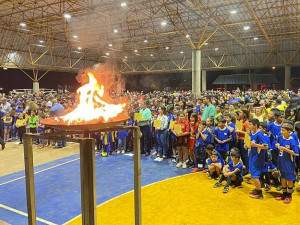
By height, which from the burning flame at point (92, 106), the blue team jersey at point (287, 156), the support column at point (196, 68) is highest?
the support column at point (196, 68)

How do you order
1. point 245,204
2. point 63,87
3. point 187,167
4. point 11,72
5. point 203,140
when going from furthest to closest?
1. point 63,87
2. point 11,72
3. point 187,167
4. point 203,140
5. point 245,204

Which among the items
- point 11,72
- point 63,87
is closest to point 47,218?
point 11,72

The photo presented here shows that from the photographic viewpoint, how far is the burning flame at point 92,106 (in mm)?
2947

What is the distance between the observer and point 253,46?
105 ft

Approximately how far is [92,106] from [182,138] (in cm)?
496

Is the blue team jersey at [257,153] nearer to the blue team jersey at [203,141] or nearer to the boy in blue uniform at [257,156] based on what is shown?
the boy in blue uniform at [257,156]

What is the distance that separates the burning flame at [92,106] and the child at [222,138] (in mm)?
3994

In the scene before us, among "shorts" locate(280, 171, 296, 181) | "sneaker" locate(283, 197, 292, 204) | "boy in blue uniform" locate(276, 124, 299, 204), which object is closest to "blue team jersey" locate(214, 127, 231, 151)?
"boy in blue uniform" locate(276, 124, 299, 204)

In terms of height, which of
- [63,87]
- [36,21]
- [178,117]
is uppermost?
[36,21]

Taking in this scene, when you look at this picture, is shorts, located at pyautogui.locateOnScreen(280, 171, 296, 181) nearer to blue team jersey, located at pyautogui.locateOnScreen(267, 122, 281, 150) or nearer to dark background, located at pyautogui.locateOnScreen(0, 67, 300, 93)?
blue team jersey, located at pyautogui.locateOnScreen(267, 122, 281, 150)

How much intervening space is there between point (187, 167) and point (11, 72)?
30745 mm

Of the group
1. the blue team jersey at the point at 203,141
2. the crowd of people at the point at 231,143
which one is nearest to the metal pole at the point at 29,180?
the crowd of people at the point at 231,143

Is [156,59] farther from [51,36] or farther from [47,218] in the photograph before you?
[47,218]

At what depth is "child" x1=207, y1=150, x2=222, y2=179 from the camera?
6.55 meters
